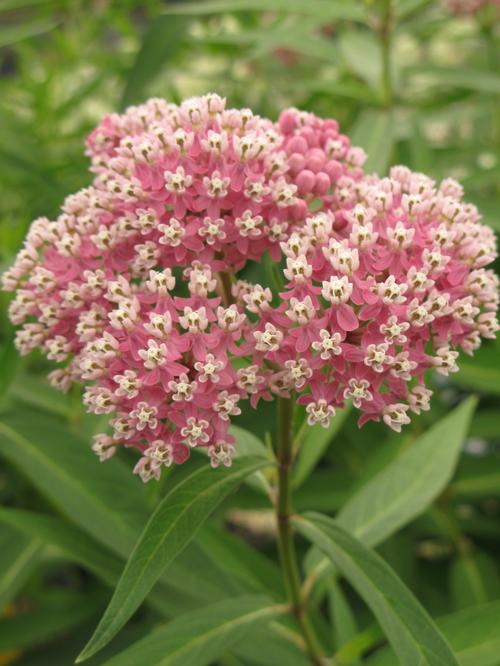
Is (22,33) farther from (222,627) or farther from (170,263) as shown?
(222,627)

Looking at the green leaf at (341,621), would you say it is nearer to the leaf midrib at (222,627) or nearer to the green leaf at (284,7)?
the leaf midrib at (222,627)

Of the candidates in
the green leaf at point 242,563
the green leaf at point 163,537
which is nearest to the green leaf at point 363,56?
the green leaf at point 242,563

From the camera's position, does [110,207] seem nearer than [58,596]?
Yes

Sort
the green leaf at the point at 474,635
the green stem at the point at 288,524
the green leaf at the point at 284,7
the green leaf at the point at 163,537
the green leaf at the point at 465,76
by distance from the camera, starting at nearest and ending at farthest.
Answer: the green leaf at the point at 163,537 < the green stem at the point at 288,524 < the green leaf at the point at 474,635 < the green leaf at the point at 284,7 < the green leaf at the point at 465,76

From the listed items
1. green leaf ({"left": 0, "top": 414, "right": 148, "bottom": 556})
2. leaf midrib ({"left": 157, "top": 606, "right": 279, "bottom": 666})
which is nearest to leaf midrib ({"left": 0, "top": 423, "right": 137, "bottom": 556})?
green leaf ({"left": 0, "top": 414, "right": 148, "bottom": 556})

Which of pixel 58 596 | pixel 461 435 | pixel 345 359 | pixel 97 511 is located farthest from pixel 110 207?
pixel 58 596

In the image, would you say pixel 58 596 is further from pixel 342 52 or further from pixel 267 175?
pixel 342 52
